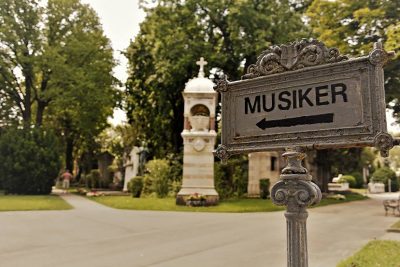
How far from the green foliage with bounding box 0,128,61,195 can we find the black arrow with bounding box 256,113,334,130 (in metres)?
26.5

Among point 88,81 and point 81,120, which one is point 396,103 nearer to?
point 88,81

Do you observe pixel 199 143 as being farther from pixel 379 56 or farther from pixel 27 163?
pixel 379 56

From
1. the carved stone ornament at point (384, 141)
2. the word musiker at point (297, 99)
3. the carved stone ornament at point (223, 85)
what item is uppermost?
the carved stone ornament at point (223, 85)

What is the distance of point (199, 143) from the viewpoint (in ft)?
68.2

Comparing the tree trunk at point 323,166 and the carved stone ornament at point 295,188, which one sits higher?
the tree trunk at point 323,166

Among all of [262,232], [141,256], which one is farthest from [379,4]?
[141,256]

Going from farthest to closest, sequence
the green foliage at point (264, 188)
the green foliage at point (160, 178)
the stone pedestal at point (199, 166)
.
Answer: the green foliage at point (264, 188) → the green foliage at point (160, 178) → the stone pedestal at point (199, 166)

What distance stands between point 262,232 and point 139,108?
2420cm

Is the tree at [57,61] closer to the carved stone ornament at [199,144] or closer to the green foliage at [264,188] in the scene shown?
the carved stone ornament at [199,144]

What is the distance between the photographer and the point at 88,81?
30422mm

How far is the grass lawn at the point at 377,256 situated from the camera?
Result: 666cm

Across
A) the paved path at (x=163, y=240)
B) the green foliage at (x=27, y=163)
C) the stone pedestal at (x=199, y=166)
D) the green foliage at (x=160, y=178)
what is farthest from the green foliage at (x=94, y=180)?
the paved path at (x=163, y=240)

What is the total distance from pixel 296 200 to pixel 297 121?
2.19ft

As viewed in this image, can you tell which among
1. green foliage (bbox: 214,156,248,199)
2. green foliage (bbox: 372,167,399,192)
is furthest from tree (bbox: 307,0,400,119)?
green foliage (bbox: 372,167,399,192)
